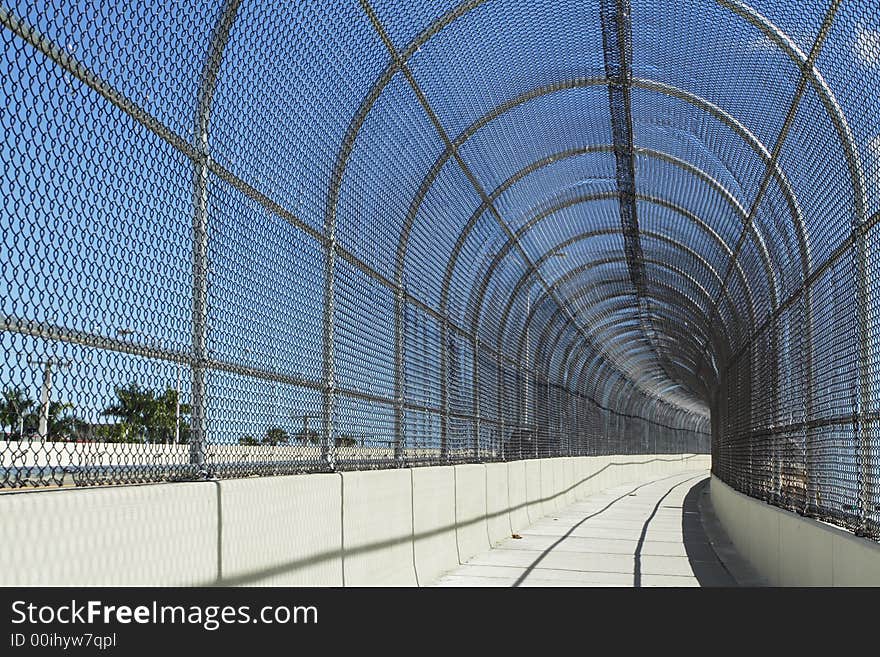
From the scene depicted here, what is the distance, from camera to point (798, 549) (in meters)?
9.57

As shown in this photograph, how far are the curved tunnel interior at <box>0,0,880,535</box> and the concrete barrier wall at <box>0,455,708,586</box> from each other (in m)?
0.27

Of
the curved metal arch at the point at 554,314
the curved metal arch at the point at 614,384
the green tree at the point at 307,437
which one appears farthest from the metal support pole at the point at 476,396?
the curved metal arch at the point at 614,384

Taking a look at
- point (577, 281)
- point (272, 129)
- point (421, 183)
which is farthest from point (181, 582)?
point (577, 281)

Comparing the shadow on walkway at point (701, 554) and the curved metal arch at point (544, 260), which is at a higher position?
the curved metal arch at point (544, 260)

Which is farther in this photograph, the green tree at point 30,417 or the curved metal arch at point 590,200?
the curved metal arch at point 590,200

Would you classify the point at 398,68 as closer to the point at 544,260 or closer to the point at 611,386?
the point at 544,260

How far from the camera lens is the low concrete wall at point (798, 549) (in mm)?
6957

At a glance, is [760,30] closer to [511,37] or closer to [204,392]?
[511,37]

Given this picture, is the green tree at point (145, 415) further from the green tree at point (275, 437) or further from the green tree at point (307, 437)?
the green tree at point (307, 437)

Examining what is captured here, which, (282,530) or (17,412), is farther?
(282,530)

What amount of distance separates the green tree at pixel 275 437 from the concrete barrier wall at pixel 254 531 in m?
0.32

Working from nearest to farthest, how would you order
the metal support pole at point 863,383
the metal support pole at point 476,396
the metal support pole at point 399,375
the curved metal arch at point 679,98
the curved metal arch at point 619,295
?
the metal support pole at point 863,383, the curved metal arch at point 679,98, the metal support pole at point 399,375, the metal support pole at point 476,396, the curved metal arch at point 619,295

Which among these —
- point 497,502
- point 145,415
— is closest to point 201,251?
point 145,415

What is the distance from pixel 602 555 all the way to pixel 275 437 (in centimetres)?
761
